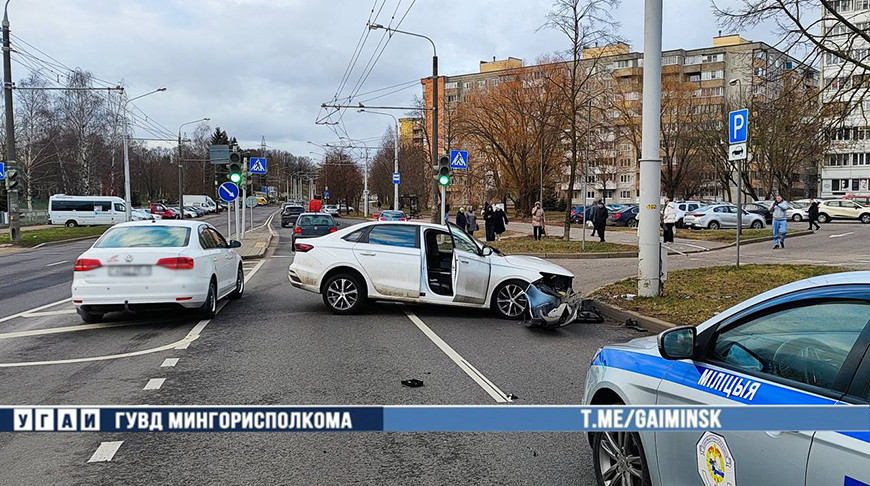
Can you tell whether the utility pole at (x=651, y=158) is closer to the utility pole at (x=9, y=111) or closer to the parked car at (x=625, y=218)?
the utility pole at (x=9, y=111)

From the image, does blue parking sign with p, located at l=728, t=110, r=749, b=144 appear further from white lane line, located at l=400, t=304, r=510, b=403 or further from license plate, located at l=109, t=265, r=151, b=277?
license plate, located at l=109, t=265, r=151, b=277

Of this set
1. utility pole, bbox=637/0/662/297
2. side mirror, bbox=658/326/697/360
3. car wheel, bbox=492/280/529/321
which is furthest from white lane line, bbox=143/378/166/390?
utility pole, bbox=637/0/662/297

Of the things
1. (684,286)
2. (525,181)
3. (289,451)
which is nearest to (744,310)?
(289,451)

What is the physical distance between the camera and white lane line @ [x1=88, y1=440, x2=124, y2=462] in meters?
4.73

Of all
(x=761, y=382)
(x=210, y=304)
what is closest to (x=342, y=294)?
(x=210, y=304)

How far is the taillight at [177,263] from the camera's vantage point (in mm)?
9586

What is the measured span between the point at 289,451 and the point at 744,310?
3.16m

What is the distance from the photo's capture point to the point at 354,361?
7688 mm

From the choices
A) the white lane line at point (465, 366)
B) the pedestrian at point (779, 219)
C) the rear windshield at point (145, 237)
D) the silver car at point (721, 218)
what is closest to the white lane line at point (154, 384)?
the white lane line at point (465, 366)

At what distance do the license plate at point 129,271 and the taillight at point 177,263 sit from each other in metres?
0.20

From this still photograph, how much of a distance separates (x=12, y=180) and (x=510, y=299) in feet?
88.3

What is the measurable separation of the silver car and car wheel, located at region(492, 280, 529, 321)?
95.0 feet

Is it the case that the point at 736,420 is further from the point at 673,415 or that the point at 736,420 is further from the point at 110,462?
the point at 110,462

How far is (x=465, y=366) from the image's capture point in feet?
24.6
